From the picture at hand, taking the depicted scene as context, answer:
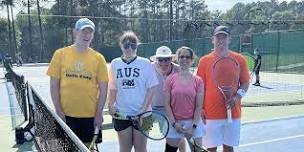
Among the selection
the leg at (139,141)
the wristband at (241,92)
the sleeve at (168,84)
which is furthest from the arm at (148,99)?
the wristband at (241,92)

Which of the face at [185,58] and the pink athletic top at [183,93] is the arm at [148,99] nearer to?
the pink athletic top at [183,93]

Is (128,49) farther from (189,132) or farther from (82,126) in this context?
(189,132)

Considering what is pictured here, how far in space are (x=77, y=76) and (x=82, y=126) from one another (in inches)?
21.7

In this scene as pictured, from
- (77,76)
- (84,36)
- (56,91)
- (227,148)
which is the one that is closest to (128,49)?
(84,36)

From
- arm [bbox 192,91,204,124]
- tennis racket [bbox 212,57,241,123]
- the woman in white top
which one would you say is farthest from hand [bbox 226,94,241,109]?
the woman in white top

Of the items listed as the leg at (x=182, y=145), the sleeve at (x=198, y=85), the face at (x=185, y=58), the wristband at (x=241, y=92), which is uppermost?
the face at (x=185, y=58)

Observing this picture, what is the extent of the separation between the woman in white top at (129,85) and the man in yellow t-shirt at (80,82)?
0.14m

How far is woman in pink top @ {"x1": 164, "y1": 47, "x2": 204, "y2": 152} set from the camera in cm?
520

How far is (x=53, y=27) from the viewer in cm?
7538

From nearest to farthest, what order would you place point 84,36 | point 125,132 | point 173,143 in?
point 84,36
point 125,132
point 173,143

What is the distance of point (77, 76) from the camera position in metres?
5.02

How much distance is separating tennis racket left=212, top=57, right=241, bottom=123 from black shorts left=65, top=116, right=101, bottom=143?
1425mm

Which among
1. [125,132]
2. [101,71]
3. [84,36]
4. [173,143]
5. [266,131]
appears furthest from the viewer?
[266,131]

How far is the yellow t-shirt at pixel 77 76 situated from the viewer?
5027mm
